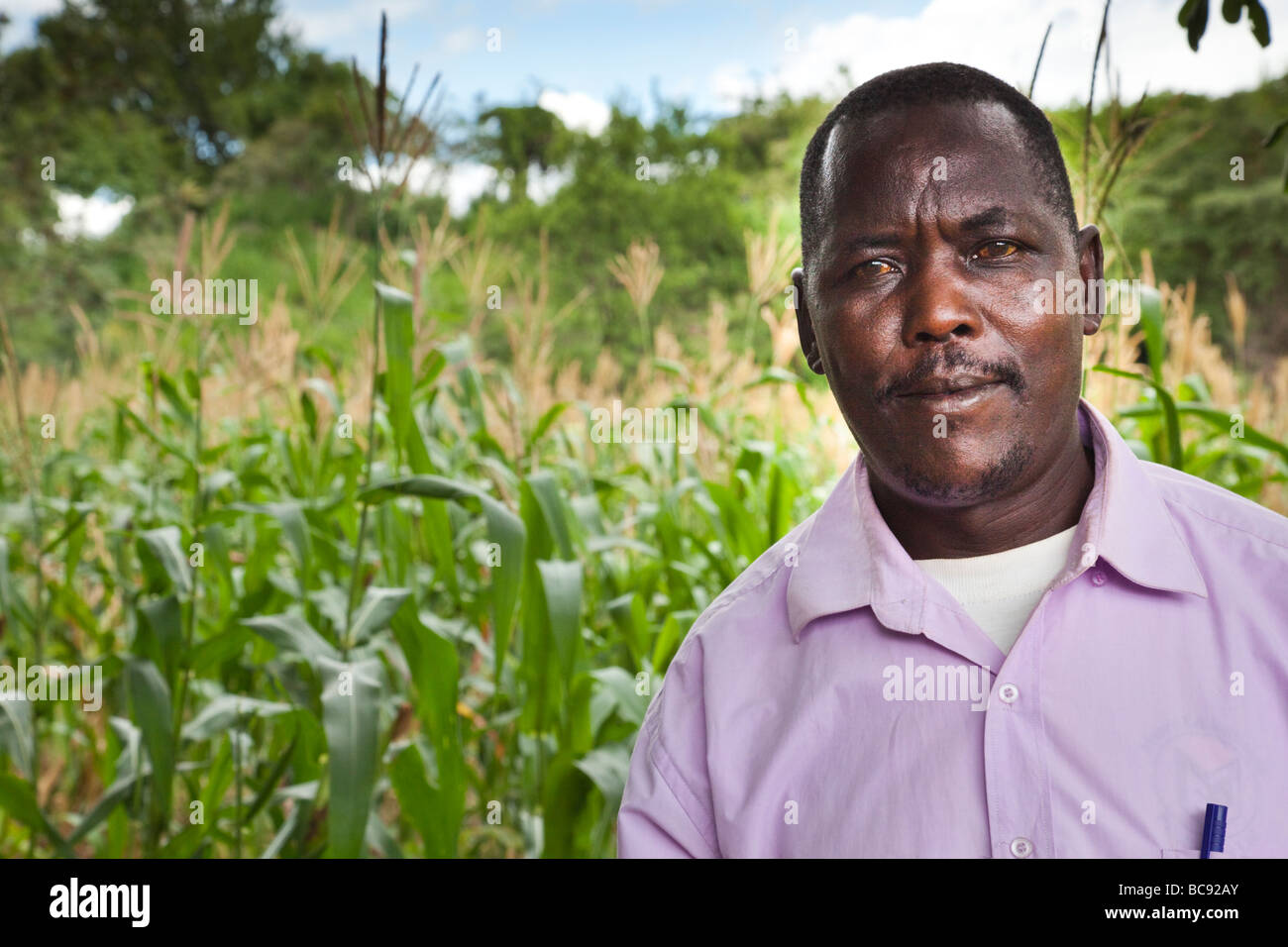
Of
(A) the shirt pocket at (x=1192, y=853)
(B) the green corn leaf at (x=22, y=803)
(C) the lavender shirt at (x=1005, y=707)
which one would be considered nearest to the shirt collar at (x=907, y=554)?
(C) the lavender shirt at (x=1005, y=707)

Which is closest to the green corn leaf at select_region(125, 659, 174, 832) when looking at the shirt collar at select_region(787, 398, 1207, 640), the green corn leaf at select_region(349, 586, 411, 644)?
the green corn leaf at select_region(349, 586, 411, 644)

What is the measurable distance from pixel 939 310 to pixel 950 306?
13mm

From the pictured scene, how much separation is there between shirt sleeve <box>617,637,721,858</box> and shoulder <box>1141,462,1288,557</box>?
0.49 meters

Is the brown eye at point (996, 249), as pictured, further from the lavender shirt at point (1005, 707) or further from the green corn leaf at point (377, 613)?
the green corn leaf at point (377, 613)

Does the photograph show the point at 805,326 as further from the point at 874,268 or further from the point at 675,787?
the point at 675,787

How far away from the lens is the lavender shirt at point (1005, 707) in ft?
2.77

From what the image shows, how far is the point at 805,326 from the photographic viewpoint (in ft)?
3.92

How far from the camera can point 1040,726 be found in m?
0.88

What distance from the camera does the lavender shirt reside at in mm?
844

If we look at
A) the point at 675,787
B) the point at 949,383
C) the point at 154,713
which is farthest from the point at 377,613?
the point at 949,383

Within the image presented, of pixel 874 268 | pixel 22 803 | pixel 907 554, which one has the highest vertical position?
pixel 874 268
